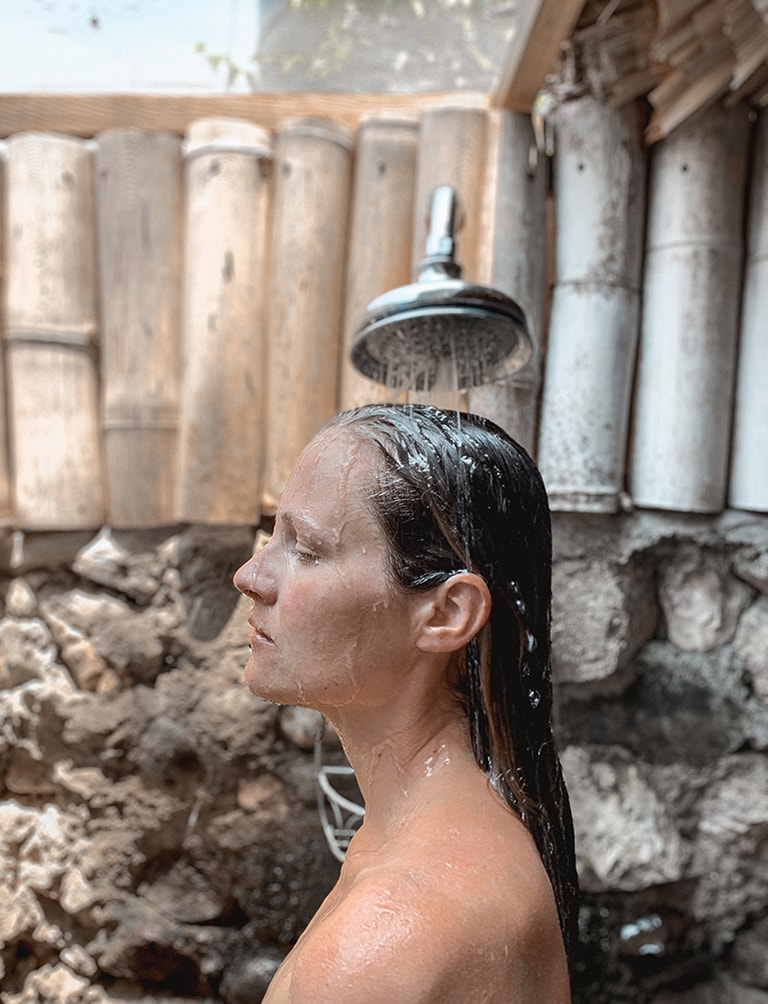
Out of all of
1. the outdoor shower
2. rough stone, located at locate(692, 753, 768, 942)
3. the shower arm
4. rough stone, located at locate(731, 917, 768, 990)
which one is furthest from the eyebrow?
rough stone, located at locate(731, 917, 768, 990)

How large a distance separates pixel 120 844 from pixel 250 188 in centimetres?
181

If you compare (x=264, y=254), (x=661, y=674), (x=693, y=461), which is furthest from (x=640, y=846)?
(x=264, y=254)

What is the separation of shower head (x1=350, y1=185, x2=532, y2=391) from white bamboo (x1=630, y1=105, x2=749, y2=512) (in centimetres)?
64

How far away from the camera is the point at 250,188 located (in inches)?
94.0

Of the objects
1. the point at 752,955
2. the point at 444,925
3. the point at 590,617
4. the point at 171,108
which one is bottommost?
the point at 752,955

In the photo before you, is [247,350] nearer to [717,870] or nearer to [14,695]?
[14,695]

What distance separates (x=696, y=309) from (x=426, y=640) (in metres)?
1.57

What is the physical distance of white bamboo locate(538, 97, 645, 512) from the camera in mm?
2260

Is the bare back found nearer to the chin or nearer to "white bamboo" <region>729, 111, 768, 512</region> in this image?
the chin

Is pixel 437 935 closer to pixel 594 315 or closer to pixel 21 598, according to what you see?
pixel 594 315

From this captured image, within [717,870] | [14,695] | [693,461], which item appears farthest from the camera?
[14,695]

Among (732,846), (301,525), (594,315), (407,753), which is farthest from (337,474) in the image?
(732,846)

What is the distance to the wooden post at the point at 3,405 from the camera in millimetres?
2480

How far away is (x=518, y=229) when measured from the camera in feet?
7.44
